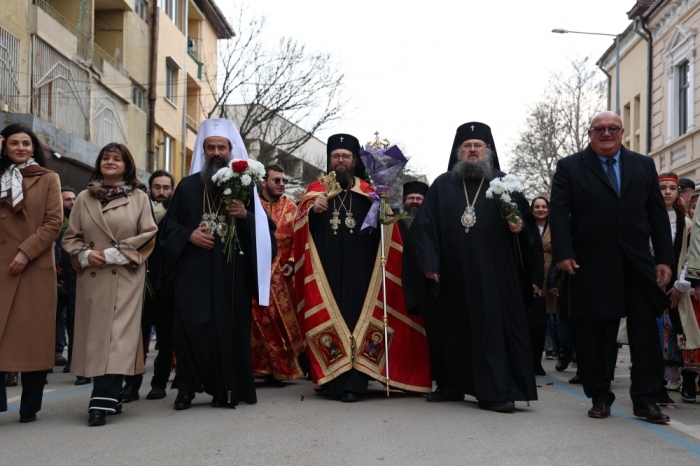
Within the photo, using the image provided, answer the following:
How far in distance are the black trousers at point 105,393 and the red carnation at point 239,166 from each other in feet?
5.93

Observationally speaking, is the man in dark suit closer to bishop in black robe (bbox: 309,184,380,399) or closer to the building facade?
bishop in black robe (bbox: 309,184,380,399)

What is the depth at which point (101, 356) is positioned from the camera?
24.1 feet

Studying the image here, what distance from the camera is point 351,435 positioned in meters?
6.64

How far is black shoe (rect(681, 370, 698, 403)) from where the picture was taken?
28.9 ft

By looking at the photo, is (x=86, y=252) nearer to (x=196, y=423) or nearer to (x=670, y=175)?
(x=196, y=423)

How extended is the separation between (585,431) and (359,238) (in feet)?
10.2

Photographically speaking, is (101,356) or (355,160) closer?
(101,356)

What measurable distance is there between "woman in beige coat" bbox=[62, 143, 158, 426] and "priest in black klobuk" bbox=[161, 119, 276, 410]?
402mm

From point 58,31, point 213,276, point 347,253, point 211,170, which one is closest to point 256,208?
point 211,170

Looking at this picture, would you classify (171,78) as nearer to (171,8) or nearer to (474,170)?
(171,8)

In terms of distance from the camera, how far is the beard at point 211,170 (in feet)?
27.2

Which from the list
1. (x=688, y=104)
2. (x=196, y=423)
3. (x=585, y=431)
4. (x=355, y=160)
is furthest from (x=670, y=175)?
(x=688, y=104)

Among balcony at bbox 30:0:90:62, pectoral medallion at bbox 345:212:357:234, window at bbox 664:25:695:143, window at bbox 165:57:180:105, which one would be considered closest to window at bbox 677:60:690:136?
window at bbox 664:25:695:143

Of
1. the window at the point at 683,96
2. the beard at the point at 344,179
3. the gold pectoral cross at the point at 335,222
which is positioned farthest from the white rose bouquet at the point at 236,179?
the window at the point at 683,96
